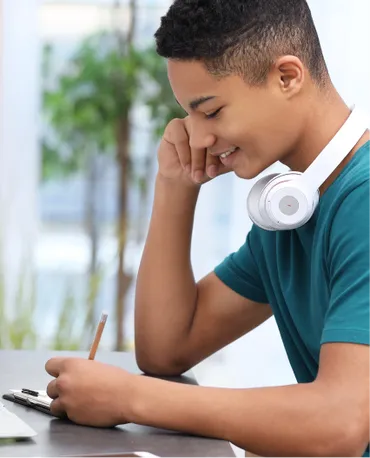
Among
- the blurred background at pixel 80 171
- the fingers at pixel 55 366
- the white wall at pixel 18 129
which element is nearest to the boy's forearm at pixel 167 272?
the fingers at pixel 55 366

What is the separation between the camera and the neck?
1.33m

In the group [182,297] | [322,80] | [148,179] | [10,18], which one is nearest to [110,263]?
[148,179]

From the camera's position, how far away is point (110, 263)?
3.47 m

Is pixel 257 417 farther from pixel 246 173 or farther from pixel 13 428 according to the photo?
pixel 246 173

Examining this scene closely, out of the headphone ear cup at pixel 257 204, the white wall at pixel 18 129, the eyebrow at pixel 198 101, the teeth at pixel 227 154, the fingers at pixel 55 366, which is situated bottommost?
the fingers at pixel 55 366

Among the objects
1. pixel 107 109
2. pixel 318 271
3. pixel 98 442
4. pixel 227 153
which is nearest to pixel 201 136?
pixel 227 153

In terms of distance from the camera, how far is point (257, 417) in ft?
3.56

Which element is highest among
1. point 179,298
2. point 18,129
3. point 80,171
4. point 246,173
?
point 18,129

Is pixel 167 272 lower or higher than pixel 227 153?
lower

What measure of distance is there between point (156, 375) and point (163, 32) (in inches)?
22.9

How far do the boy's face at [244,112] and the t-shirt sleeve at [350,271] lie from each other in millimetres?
151

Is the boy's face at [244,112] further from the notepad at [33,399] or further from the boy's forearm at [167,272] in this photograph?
the notepad at [33,399]

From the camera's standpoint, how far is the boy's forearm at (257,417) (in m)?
1.07

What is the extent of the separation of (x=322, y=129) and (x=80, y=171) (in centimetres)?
246
